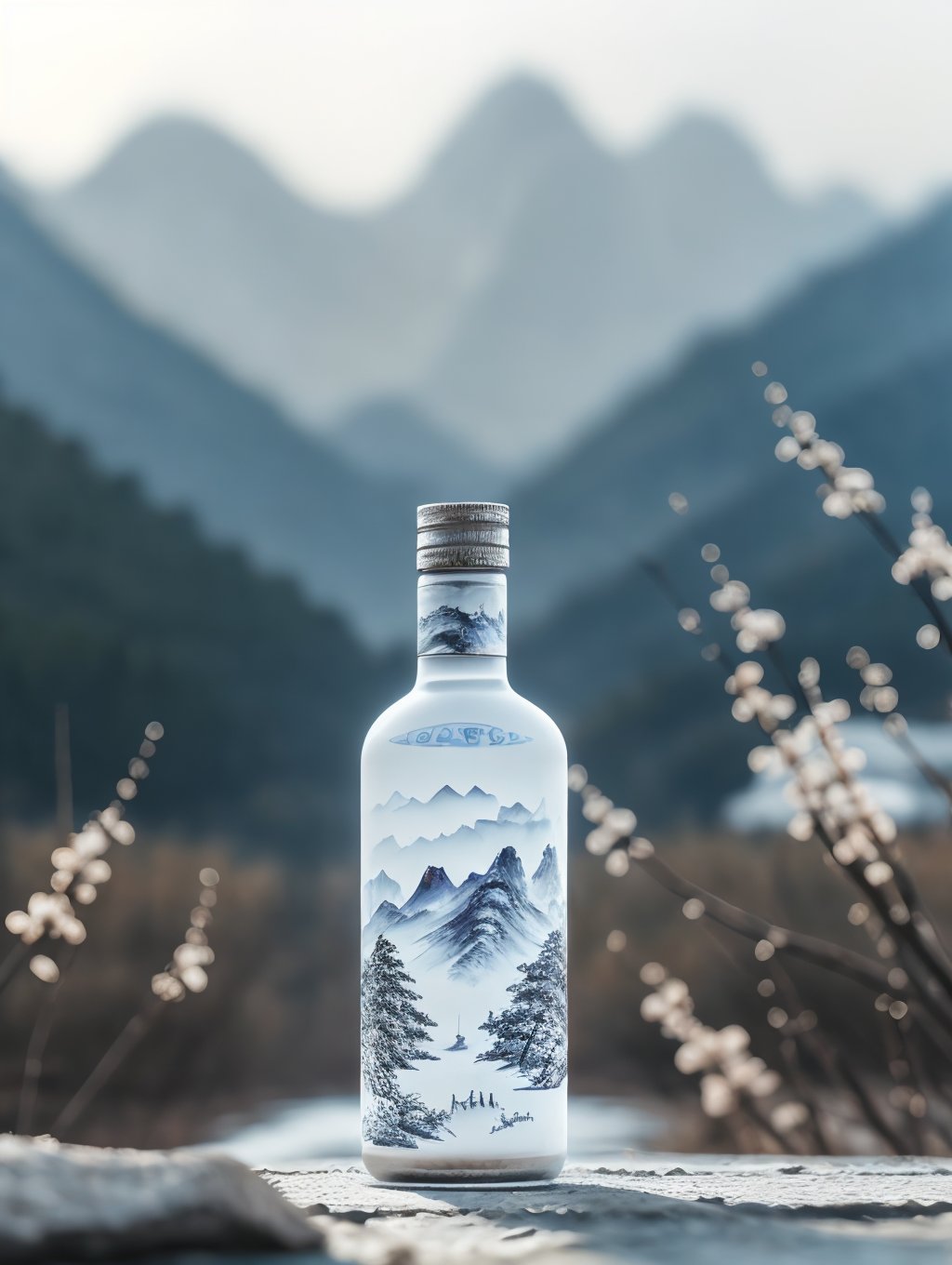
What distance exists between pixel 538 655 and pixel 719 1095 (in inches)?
106

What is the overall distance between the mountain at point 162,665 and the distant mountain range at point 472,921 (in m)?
2.76

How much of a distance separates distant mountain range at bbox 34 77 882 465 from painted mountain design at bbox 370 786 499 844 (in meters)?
3.46

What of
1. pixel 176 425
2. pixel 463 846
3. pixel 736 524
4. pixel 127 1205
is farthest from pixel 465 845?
pixel 176 425

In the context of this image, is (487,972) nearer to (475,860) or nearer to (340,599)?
(475,860)

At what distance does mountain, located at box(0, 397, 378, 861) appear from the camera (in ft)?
11.5

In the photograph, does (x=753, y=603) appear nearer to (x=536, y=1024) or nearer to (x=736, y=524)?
(x=736, y=524)

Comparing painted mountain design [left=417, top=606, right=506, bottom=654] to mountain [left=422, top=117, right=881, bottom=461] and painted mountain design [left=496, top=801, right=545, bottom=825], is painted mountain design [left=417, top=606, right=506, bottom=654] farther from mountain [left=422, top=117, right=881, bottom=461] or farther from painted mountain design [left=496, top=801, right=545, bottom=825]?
mountain [left=422, top=117, right=881, bottom=461]

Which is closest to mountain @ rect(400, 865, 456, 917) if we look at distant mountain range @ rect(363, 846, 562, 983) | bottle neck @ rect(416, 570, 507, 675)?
distant mountain range @ rect(363, 846, 562, 983)

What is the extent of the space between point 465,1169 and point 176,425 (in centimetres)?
376

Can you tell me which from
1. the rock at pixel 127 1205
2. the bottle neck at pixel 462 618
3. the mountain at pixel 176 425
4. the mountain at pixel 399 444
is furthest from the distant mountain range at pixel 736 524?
the rock at pixel 127 1205

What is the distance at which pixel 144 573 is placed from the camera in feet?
13.1

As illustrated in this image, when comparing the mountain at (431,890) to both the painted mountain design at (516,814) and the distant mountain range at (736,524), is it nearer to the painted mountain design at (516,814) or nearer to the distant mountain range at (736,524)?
the painted mountain design at (516,814)

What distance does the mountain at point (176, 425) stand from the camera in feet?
13.6

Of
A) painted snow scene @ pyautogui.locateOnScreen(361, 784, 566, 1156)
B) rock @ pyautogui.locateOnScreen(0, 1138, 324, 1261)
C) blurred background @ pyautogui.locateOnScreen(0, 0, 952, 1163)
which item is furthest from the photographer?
blurred background @ pyautogui.locateOnScreen(0, 0, 952, 1163)
